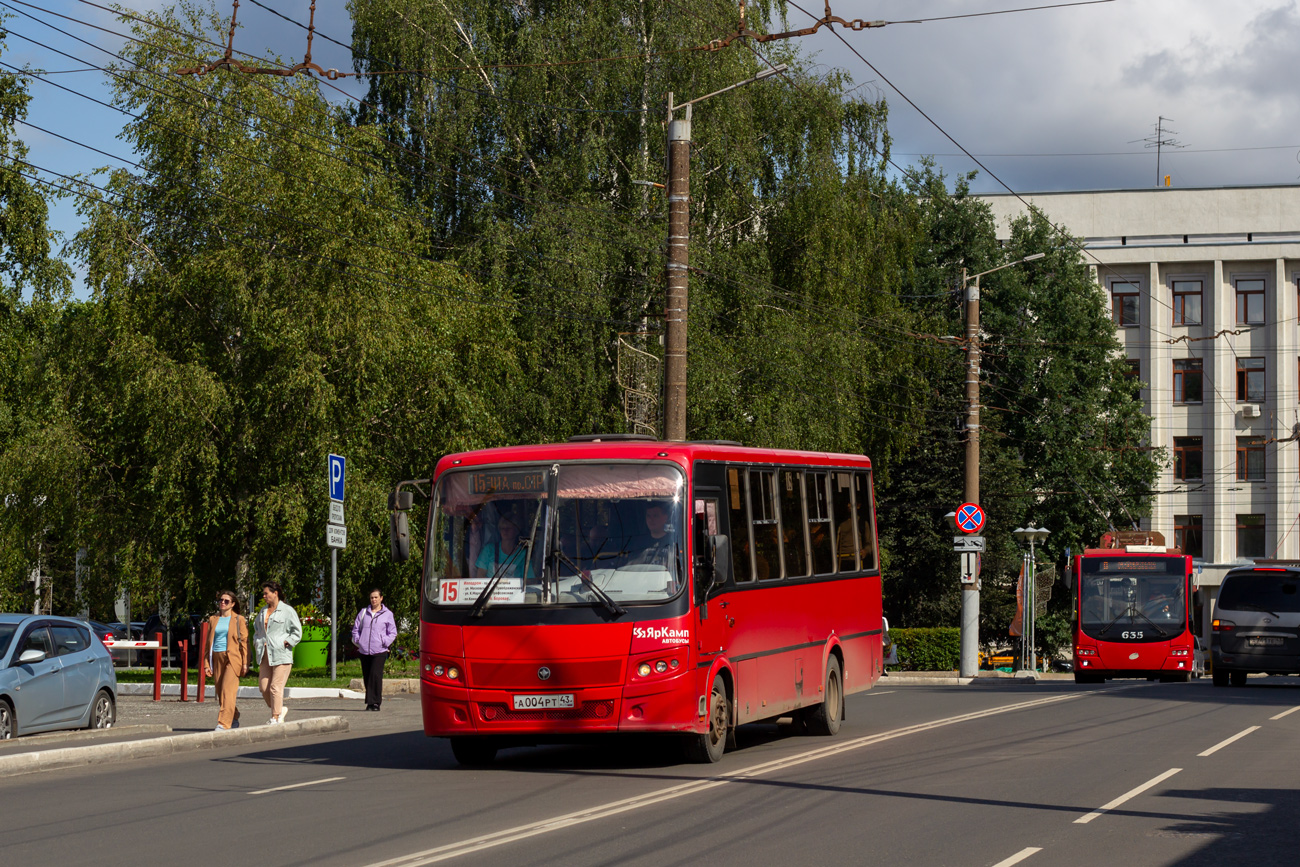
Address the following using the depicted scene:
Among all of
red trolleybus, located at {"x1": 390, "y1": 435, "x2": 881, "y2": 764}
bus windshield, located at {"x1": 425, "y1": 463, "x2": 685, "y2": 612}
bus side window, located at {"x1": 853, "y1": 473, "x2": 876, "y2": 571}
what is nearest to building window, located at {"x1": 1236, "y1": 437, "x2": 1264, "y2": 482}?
bus side window, located at {"x1": 853, "y1": 473, "x2": 876, "y2": 571}

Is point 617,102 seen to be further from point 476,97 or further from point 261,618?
point 261,618

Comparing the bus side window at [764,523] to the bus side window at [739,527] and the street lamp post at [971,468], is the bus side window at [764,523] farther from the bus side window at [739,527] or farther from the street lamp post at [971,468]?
the street lamp post at [971,468]

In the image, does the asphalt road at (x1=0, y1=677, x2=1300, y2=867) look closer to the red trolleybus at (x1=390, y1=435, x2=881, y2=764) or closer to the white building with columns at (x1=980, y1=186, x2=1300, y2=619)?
the red trolleybus at (x1=390, y1=435, x2=881, y2=764)

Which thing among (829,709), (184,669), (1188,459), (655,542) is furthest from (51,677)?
(1188,459)

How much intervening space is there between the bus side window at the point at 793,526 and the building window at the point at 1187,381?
5477 cm

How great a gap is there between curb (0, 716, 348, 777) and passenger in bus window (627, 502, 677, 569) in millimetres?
5865

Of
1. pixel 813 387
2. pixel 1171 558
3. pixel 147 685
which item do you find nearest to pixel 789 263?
pixel 813 387

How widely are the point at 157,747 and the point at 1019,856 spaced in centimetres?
1058

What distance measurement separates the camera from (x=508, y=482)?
1480 cm

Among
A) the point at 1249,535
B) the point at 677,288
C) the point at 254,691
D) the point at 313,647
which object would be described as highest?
the point at 677,288

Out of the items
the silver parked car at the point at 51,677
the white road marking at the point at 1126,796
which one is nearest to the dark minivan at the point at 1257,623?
the white road marking at the point at 1126,796

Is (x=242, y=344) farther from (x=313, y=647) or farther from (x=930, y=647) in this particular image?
(x=930, y=647)

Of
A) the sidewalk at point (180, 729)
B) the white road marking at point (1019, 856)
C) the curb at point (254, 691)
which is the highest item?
the white road marking at point (1019, 856)

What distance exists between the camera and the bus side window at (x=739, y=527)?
1566 cm
